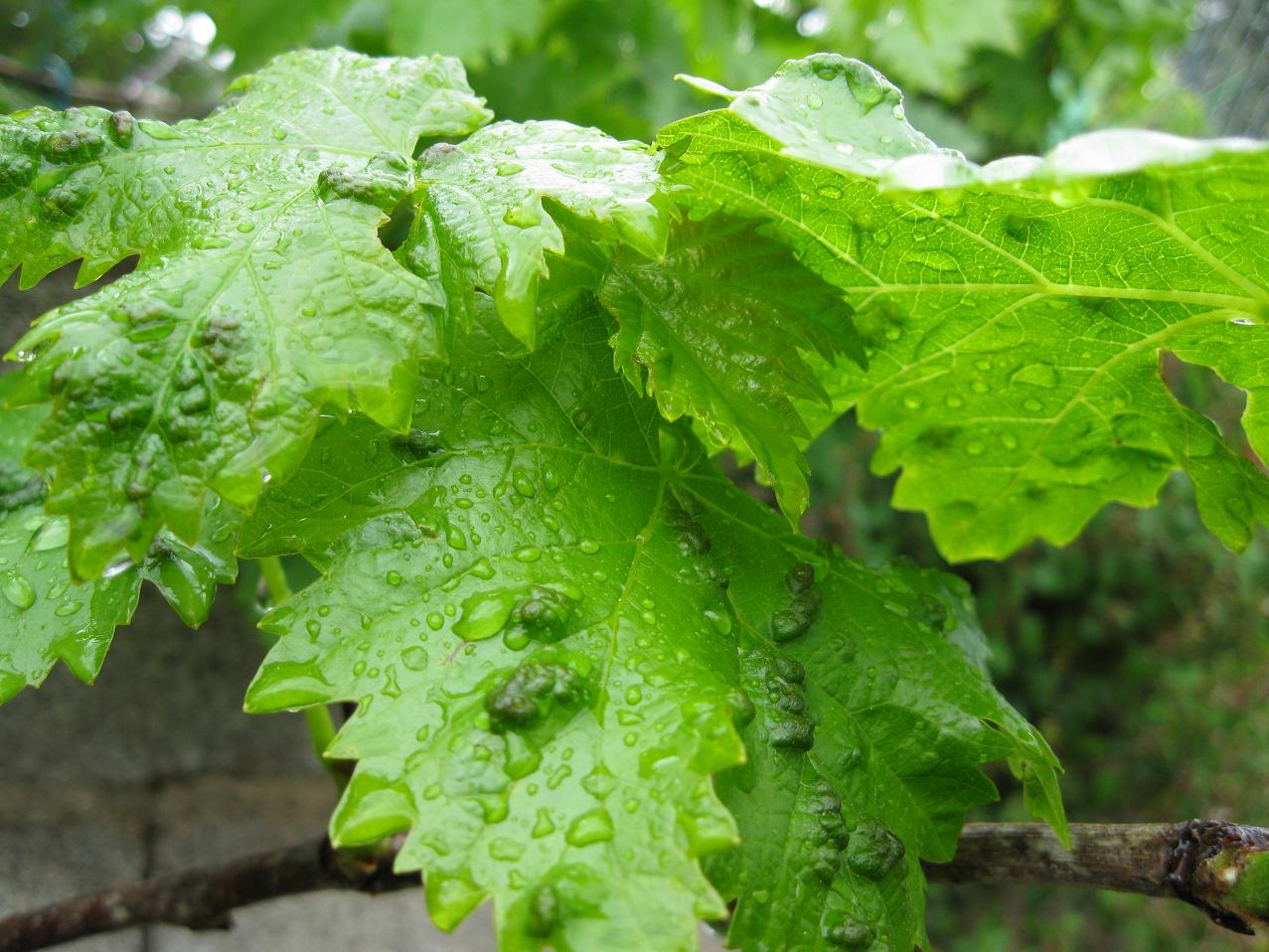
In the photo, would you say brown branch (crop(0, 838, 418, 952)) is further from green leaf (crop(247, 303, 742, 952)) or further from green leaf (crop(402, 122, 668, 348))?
green leaf (crop(402, 122, 668, 348))

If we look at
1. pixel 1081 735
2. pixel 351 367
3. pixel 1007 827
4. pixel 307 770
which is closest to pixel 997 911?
pixel 1081 735

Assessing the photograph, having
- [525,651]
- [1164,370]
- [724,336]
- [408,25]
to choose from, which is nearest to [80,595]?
[525,651]

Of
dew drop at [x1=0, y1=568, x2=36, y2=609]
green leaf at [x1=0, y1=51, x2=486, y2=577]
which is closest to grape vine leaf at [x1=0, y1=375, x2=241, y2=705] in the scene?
dew drop at [x1=0, y1=568, x2=36, y2=609]

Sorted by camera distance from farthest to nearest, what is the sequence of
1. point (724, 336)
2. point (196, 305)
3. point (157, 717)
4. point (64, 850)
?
1. point (157, 717)
2. point (64, 850)
3. point (724, 336)
4. point (196, 305)

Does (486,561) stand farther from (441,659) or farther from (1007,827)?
(1007,827)

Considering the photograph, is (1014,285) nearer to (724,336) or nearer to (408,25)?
(724,336)

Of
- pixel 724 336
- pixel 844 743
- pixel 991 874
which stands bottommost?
pixel 991 874
